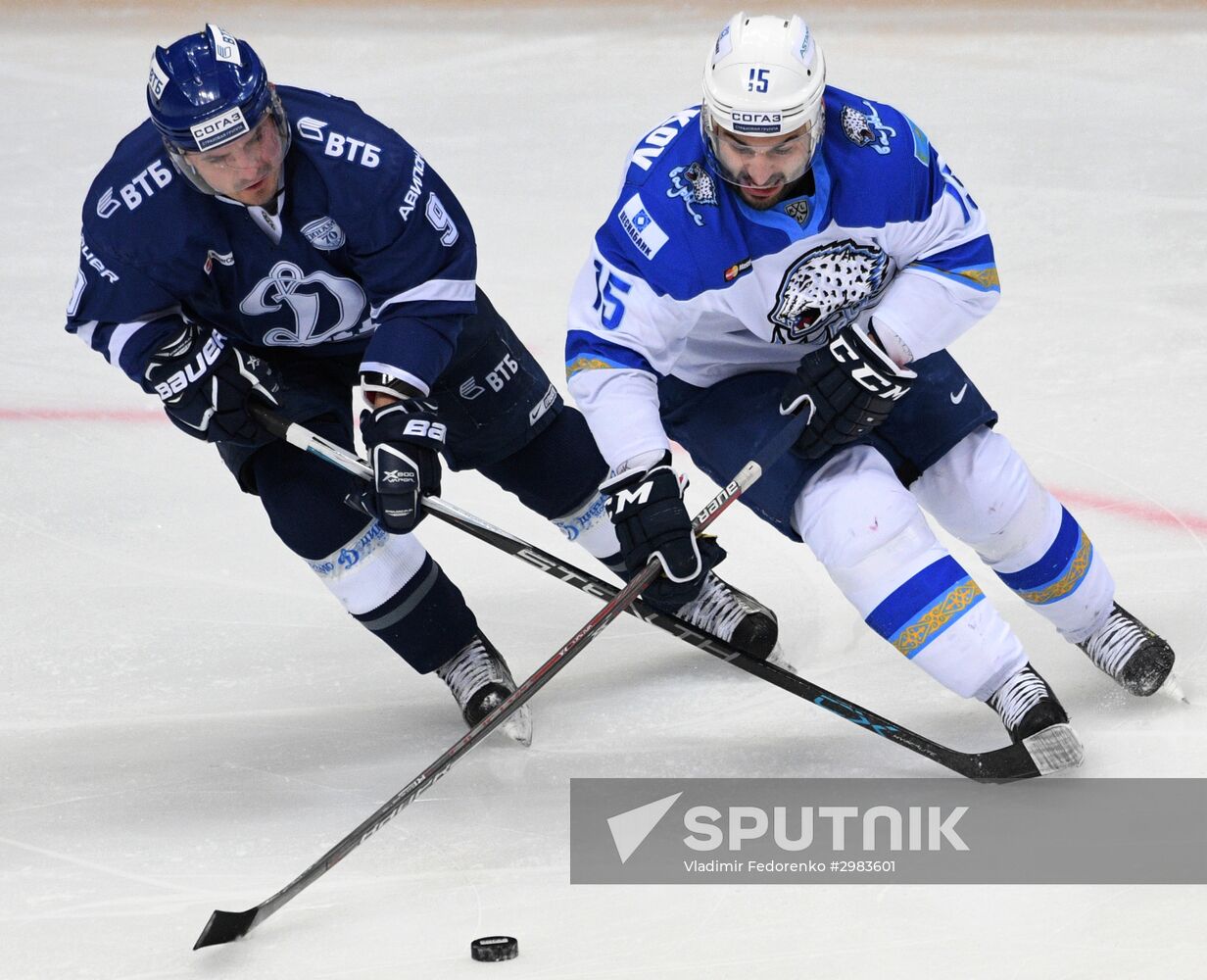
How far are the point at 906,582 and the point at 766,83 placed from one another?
75 cm

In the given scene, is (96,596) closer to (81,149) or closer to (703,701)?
(703,701)

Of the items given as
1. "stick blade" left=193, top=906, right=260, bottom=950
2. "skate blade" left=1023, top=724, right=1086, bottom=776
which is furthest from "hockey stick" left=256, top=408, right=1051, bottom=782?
"stick blade" left=193, top=906, right=260, bottom=950

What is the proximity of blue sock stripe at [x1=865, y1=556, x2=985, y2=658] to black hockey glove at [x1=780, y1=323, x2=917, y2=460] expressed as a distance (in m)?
0.24

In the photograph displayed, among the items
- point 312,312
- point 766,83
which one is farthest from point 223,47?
point 766,83

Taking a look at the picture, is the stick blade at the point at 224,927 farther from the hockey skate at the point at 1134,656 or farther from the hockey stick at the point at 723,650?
the hockey skate at the point at 1134,656

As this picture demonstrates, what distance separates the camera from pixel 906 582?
7.79 ft

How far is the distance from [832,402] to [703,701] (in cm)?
74

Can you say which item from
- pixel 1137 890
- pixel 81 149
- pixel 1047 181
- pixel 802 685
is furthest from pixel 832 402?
pixel 81 149

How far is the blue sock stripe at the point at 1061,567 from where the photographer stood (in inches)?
104

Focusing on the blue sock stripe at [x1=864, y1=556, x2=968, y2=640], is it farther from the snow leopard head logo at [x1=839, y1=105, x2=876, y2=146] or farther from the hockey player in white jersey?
the snow leopard head logo at [x1=839, y1=105, x2=876, y2=146]

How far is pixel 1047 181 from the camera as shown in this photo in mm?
4977

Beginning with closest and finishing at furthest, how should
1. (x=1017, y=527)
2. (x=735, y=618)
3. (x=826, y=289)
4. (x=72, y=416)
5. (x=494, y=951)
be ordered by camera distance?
(x=494, y=951), (x=826, y=289), (x=1017, y=527), (x=735, y=618), (x=72, y=416)

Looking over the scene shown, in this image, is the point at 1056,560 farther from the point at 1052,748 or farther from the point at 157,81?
the point at 157,81

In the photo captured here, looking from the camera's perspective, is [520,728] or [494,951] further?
[520,728]
